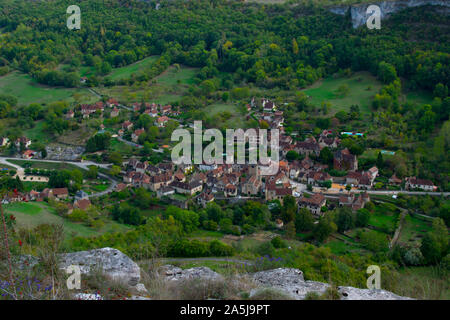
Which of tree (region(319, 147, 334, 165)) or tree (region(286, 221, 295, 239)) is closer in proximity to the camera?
tree (region(286, 221, 295, 239))

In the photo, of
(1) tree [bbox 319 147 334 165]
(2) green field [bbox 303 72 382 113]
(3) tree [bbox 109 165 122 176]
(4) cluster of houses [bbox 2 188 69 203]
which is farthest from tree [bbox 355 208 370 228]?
(2) green field [bbox 303 72 382 113]

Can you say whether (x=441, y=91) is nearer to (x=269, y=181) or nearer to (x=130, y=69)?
(x=269, y=181)

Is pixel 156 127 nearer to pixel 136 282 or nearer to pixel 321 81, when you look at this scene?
pixel 321 81

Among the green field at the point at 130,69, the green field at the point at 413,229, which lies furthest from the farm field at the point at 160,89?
the green field at the point at 413,229

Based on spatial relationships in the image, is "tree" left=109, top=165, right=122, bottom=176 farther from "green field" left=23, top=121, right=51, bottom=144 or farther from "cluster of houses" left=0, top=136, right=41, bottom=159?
"green field" left=23, top=121, right=51, bottom=144

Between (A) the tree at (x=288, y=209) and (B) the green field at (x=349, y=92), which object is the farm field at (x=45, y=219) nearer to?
(A) the tree at (x=288, y=209)

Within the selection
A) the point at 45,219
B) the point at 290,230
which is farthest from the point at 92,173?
the point at 290,230
